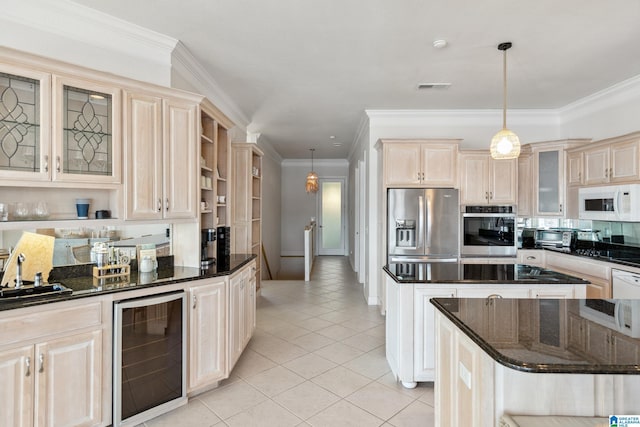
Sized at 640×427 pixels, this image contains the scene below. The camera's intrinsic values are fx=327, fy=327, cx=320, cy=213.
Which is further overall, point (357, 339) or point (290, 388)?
point (357, 339)

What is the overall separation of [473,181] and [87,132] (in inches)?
167

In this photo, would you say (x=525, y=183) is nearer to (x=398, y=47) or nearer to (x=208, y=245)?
(x=398, y=47)

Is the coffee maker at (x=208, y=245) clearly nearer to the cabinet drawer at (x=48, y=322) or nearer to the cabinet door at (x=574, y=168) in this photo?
the cabinet drawer at (x=48, y=322)

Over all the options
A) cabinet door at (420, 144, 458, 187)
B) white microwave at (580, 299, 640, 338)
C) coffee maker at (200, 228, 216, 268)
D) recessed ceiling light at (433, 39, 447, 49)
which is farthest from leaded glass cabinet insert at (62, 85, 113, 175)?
cabinet door at (420, 144, 458, 187)

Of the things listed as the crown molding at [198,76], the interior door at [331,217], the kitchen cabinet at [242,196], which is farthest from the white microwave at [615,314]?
the interior door at [331,217]

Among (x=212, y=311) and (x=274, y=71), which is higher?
(x=274, y=71)

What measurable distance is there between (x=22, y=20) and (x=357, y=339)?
394cm

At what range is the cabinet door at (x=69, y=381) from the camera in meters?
1.78

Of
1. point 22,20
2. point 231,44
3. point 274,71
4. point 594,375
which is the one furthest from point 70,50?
point 594,375

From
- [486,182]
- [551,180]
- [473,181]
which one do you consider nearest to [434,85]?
[473,181]

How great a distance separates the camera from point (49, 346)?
179 cm

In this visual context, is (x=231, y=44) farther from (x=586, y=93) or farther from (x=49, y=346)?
(x=586, y=93)

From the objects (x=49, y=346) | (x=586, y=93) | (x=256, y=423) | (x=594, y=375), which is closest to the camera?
(x=594, y=375)

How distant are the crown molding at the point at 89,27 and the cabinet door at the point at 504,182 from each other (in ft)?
13.3
